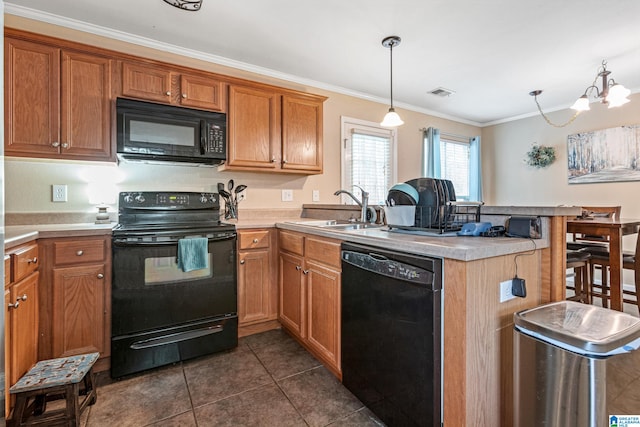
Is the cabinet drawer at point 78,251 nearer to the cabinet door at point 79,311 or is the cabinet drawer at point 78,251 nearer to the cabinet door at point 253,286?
the cabinet door at point 79,311

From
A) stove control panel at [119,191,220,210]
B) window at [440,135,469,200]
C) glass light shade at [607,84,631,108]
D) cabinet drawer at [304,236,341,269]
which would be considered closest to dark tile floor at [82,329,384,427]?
cabinet drawer at [304,236,341,269]

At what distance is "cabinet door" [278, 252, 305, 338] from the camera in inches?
86.0

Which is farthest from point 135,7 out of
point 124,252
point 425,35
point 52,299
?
point 425,35

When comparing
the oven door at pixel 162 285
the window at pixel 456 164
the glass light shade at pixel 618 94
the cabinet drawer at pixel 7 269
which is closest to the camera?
the cabinet drawer at pixel 7 269

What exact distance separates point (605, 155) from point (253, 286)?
14.8 feet

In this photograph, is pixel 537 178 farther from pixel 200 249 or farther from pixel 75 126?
pixel 75 126

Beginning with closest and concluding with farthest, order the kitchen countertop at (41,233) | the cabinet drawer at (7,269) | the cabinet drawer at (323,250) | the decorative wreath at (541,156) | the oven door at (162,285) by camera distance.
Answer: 1. the cabinet drawer at (7,269)
2. the kitchen countertop at (41,233)
3. the cabinet drawer at (323,250)
4. the oven door at (162,285)
5. the decorative wreath at (541,156)

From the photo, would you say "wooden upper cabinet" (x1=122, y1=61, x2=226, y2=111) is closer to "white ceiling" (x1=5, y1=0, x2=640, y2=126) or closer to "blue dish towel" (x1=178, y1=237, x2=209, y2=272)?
"white ceiling" (x1=5, y1=0, x2=640, y2=126)

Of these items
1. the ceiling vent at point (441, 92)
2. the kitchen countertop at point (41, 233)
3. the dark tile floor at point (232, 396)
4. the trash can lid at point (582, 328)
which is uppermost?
the ceiling vent at point (441, 92)

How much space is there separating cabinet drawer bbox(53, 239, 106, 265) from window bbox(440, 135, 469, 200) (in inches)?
170

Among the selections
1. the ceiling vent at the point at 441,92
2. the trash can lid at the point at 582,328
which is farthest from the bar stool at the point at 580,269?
the ceiling vent at the point at 441,92

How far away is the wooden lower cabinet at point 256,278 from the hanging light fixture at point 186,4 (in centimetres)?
163

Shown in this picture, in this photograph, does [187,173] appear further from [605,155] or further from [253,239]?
[605,155]

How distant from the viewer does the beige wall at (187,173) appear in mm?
2195
